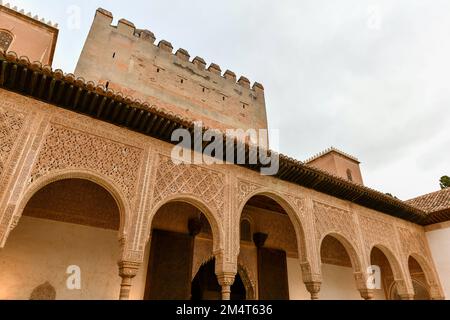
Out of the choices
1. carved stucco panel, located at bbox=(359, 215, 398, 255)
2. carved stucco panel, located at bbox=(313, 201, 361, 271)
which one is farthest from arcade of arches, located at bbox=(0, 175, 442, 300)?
carved stucco panel, located at bbox=(359, 215, 398, 255)

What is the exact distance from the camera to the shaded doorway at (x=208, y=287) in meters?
8.09

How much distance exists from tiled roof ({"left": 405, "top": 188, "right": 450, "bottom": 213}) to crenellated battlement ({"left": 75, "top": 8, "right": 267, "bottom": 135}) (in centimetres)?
691

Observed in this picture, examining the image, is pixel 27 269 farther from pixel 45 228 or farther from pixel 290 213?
pixel 290 213

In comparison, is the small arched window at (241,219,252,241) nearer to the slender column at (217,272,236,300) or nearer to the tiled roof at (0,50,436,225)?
the tiled roof at (0,50,436,225)

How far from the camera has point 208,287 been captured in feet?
27.0

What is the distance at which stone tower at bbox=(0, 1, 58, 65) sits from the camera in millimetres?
7871

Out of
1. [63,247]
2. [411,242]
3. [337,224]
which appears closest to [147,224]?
[63,247]

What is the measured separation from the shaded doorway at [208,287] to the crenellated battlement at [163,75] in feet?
18.2

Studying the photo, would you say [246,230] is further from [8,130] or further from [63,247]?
[8,130]

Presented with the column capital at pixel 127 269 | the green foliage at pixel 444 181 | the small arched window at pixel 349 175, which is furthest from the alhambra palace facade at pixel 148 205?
the green foliage at pixel 444 181

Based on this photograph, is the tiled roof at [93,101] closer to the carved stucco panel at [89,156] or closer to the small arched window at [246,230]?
the carved stucco panel at [89,156]
